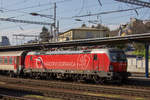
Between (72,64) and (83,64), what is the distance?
145 centimetres

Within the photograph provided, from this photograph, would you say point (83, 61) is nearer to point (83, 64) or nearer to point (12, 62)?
point (83, 64)

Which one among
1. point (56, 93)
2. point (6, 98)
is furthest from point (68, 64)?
point (6, 98)

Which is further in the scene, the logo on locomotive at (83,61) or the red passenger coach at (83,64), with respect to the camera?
the logo on locomotive at (83,61)

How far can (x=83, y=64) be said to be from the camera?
65.2 ft

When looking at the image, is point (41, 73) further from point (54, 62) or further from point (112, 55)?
point (112, 55)

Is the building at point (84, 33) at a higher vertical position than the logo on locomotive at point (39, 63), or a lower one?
higher

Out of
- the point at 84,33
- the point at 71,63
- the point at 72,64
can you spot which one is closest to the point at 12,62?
the point at 71,63

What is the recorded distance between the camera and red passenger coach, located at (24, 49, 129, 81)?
18.1m

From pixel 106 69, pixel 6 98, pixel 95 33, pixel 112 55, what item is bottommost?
pixel 6 98

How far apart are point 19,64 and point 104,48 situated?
42.5 feet

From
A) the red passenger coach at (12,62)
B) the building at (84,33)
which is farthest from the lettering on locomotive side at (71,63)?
the building at (84,33)

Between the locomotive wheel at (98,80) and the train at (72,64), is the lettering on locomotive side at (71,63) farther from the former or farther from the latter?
the locomotive wheel at (98,80)

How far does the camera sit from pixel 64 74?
21969mm

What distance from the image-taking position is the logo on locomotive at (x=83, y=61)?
1953cm
